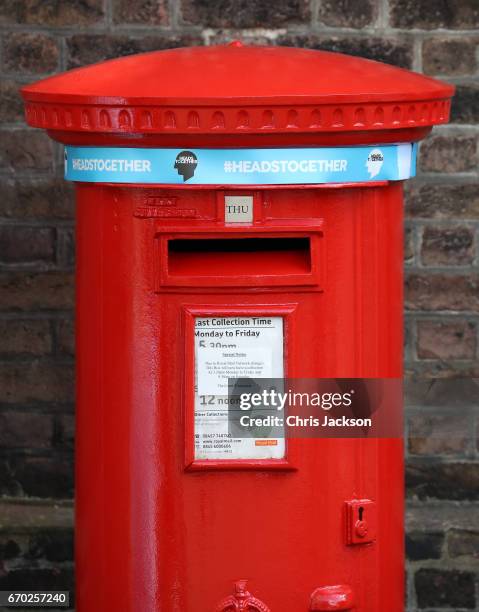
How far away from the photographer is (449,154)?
3676 mm

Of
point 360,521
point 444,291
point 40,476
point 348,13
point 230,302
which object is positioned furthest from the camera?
point 40,476

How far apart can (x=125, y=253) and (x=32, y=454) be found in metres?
1.34

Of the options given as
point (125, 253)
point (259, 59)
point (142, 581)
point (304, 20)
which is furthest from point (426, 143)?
point (142, 581)

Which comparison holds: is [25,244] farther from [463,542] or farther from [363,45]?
[463,542]

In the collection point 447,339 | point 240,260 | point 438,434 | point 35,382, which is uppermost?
point 240,260

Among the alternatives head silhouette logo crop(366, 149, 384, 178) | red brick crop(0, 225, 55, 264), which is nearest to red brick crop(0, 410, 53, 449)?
red brick crop(0, 225, 55, 264)

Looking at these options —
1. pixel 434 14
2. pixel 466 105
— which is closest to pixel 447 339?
pixel 466 105

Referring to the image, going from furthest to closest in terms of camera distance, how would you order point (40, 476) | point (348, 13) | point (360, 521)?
point (40, 476)
point (348, 13)
point (360, 521)

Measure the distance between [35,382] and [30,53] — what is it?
914mm

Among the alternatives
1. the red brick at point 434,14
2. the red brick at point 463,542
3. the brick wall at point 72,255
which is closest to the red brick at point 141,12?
the brick wall at point 72,255

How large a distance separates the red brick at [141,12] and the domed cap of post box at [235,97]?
917mm

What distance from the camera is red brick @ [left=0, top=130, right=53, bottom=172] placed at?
368 cm

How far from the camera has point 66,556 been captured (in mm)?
3824

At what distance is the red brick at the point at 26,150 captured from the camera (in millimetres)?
3680
